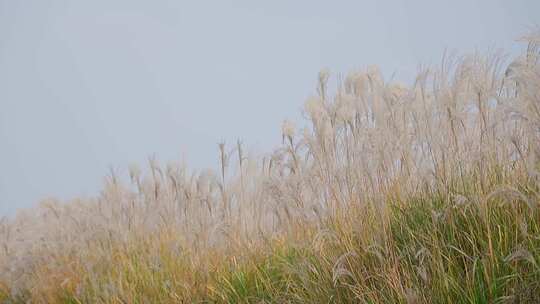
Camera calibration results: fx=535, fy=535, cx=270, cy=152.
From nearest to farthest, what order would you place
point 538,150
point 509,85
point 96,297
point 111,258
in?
1. point 538,150
2. point 509,85
3. point 96,297
4. point 111,258

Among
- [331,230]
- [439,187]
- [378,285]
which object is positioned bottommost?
[378,285]

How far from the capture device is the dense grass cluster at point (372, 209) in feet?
9.71

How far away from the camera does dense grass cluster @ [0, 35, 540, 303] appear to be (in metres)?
2.96

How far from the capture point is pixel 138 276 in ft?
17.2

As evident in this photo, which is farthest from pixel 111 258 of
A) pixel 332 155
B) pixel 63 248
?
pixel 332 155

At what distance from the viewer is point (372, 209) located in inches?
152

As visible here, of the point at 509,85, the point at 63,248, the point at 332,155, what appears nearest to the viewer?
the point at 509,85

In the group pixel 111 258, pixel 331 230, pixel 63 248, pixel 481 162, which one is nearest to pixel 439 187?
pixel 481 162

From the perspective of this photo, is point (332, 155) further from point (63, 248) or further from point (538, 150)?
point (63, 248)

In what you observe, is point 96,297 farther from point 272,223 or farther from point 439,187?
point 439,187

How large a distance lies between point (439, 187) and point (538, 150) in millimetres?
853

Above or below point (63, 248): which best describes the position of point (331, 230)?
above

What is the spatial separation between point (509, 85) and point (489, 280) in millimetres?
1470

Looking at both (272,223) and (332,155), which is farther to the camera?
(272,223)
